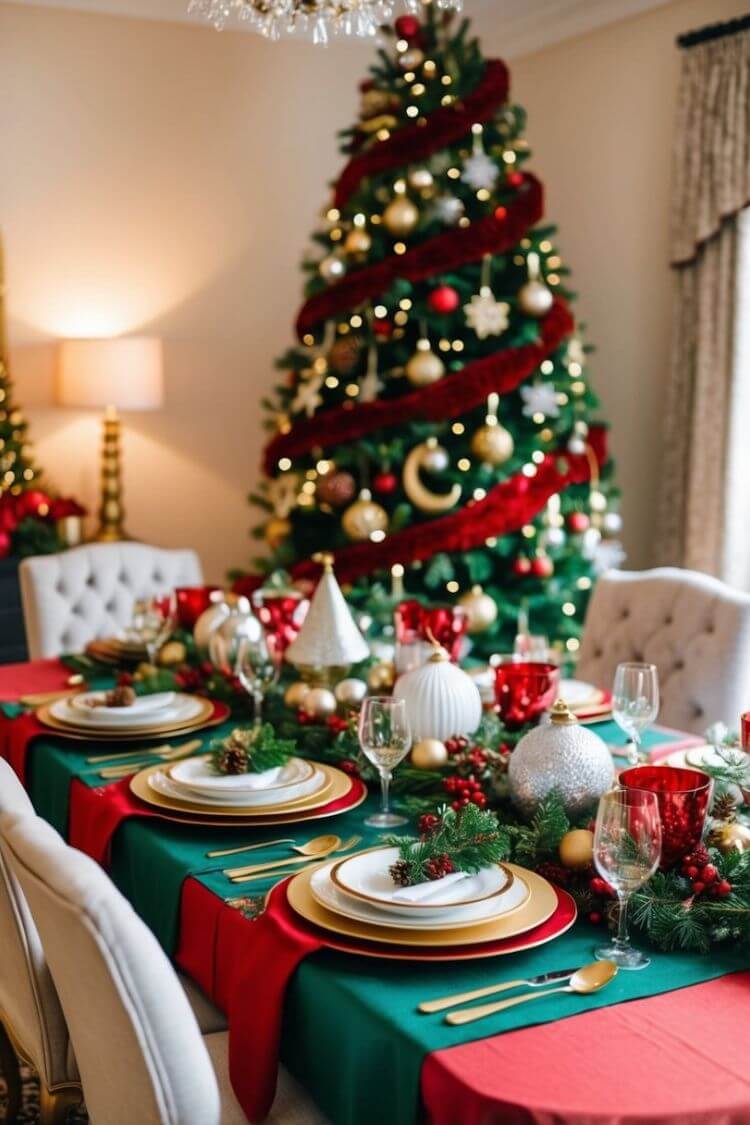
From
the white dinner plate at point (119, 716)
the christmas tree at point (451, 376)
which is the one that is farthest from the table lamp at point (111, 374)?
the white dinner plate at point (119, 716)

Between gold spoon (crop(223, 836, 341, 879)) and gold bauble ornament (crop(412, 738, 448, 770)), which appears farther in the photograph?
gold bauble ornament (crop(412, 738, 448, 770))

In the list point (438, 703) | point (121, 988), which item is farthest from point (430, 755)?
point (121, 988)

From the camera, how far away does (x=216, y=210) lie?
18.3ft

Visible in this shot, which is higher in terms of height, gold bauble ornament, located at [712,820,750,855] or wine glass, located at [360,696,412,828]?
wine glass, located at [360,696,412,828]

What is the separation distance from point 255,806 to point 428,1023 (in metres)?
0.64

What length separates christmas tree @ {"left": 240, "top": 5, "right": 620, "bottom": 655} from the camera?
4309mm

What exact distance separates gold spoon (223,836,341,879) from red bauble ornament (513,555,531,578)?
267 centimetres

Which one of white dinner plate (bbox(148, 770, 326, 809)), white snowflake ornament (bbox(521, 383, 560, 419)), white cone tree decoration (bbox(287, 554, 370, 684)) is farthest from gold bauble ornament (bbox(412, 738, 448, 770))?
white snowflake ornament (bbox(521, 383, 560, 419))

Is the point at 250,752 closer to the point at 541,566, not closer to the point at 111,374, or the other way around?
the point at 541,566

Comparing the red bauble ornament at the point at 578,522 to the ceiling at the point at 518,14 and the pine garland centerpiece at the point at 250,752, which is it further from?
the pine garland centerpiece at the point at 250,752

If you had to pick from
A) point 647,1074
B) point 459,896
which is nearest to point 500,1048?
point 647,1074

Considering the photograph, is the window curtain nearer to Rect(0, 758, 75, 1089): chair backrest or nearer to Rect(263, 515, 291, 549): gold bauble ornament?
Rect(263, 515, 291, 549): gold bauble ornament

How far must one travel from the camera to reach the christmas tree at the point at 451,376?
431 cm

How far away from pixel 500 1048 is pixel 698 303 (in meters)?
3.73
